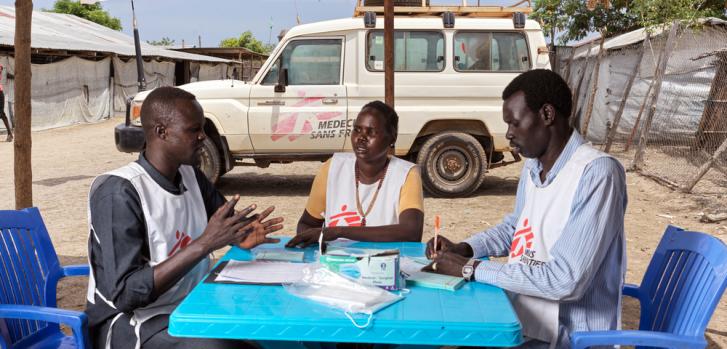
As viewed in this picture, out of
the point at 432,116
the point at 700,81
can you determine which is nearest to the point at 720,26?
the point at 700,81

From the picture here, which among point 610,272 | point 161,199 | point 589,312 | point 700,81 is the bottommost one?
point 589,312

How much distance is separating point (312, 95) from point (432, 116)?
136 centimetres

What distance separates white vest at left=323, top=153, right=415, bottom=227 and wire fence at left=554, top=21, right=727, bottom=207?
17.4ft

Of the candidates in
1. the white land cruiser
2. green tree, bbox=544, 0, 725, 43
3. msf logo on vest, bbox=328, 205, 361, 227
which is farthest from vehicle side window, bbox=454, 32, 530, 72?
green tree, bbox=544, 0, 725, 43

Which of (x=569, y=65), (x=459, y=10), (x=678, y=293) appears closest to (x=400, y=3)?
(x=459, y=10)

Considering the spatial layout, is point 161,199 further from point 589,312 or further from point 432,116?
point 432,116

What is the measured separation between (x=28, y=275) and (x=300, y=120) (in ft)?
17.0

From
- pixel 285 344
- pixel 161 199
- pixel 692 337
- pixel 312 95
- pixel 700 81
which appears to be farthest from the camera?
pixel 700 81

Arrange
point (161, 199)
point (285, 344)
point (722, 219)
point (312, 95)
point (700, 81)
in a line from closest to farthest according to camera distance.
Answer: point (161, 199) < point (285, 344) < point (722, 219) < point (312, 95) < point (700, 81)

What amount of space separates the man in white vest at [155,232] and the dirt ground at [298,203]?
2324 millimetres

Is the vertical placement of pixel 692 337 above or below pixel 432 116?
below

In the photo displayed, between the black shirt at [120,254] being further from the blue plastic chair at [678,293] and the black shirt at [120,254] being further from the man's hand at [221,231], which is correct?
the blue plastic chair at [678,293]

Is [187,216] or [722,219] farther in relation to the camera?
[722,219]

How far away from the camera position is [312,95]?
25.5 ft
